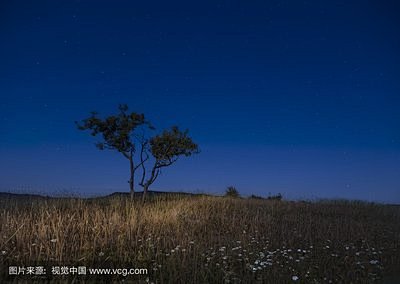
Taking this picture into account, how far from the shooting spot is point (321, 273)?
25.0 feet

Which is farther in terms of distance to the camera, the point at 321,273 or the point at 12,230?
the point at 12,230

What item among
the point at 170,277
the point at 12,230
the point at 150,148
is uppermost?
the point at 150,148

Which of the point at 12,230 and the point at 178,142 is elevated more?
the point at 178,142

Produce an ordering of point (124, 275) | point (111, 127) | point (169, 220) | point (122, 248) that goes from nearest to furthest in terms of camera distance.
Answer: point (124, 275)
point (122, 248)
point (169, 220)
point (111, 127)

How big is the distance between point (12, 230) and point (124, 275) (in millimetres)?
3998

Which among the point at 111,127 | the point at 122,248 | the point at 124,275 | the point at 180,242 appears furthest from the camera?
the point at 111,127

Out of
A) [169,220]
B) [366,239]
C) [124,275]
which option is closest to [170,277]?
[124,275]

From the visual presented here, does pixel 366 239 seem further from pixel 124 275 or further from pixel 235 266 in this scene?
pixel 124 275

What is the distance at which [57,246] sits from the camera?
316 inches

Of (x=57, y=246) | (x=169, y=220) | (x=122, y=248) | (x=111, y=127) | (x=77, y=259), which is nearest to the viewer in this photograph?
(x=77, y=259)

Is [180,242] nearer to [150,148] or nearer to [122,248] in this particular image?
[122,248]

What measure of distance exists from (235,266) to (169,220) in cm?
537

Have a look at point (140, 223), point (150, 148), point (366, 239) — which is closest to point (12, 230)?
point (140, 223)

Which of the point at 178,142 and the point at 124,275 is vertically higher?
the point at 178,142
